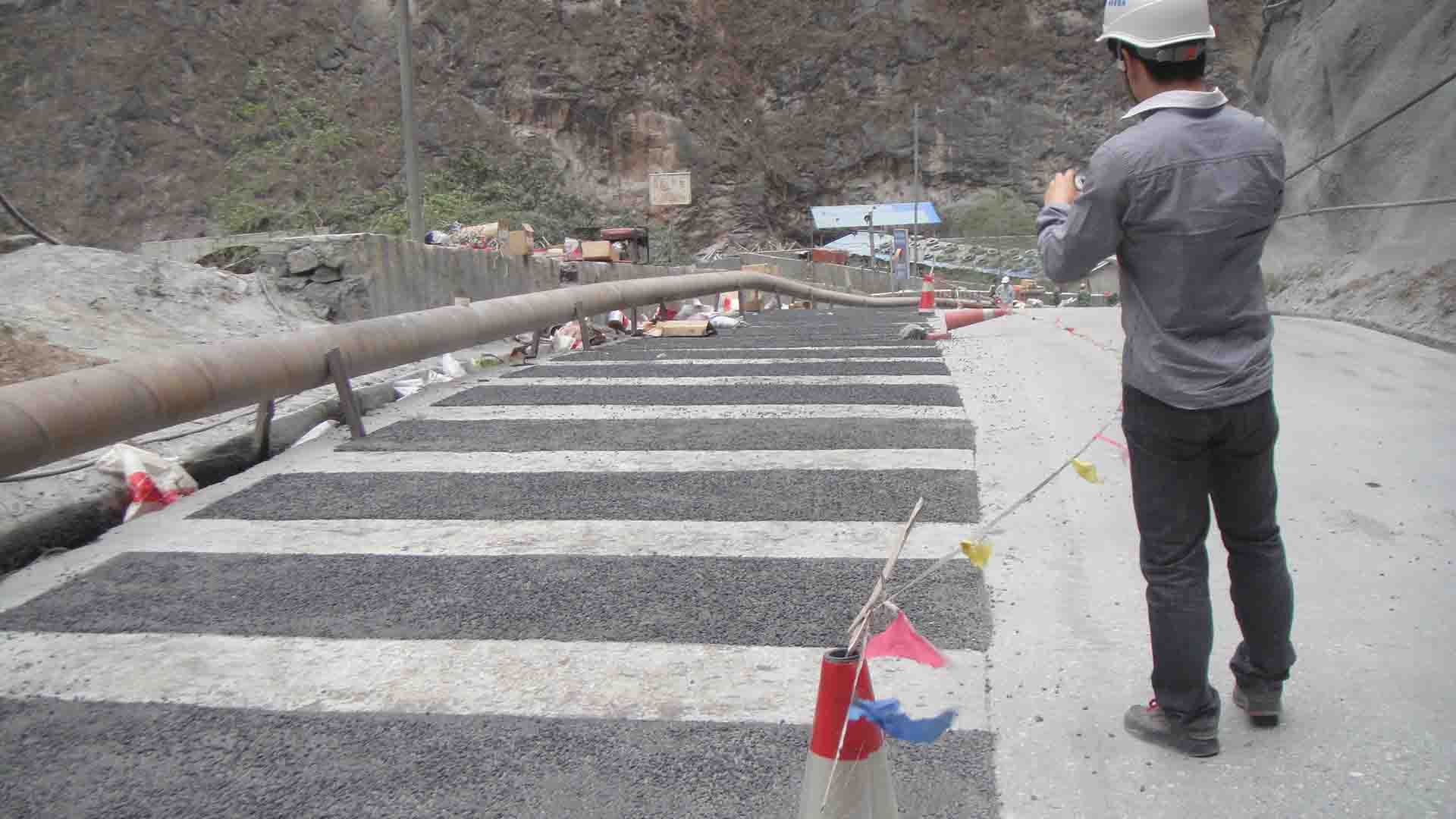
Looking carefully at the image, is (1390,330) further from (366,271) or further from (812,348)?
(366,271)

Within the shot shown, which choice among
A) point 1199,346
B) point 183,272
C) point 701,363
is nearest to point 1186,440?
point 1199,346

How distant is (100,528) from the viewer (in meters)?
5.43

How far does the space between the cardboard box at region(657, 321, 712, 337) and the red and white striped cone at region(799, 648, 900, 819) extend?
429 inches

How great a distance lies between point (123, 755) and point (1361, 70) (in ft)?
46.7

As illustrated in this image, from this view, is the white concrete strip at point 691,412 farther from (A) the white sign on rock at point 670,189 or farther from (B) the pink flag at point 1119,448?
(A) the white sign on rock at point 670,189

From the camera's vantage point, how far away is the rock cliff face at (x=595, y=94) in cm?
4778

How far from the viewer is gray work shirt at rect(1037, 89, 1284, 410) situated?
9.55ft

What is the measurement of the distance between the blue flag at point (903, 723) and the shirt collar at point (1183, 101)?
A: 1.54 m

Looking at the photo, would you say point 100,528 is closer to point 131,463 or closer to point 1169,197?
point 131,463

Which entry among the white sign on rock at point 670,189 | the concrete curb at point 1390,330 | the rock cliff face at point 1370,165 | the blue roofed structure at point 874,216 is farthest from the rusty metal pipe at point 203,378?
the blue roofed structure at point 874,216

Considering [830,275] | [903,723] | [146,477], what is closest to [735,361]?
[146,477]

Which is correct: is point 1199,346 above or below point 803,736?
above

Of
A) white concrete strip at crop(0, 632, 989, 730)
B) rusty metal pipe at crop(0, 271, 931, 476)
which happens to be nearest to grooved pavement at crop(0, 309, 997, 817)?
white concrete strip at crop(0, 632, 989, 730)

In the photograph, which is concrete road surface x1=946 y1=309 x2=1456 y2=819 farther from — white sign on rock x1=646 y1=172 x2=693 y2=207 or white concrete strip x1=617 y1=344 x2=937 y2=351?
white sign on rock x1=646 y1=172 x2=693 y2=207
